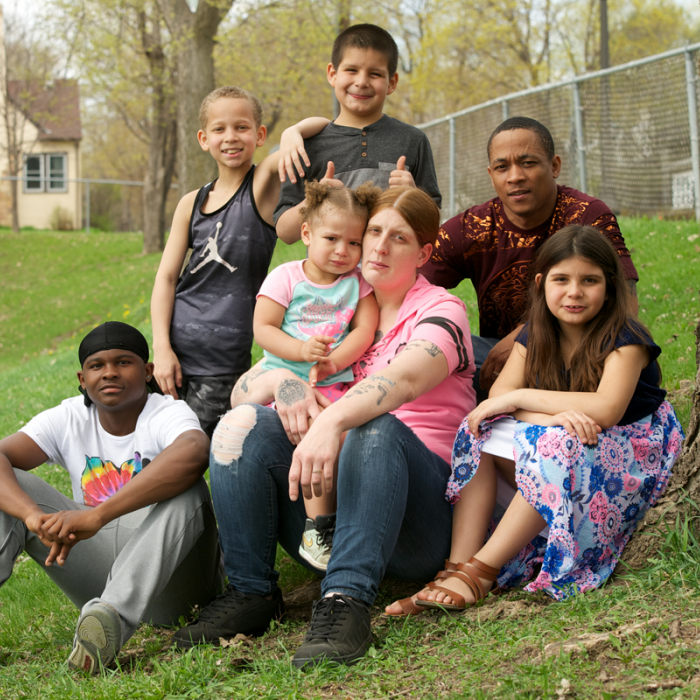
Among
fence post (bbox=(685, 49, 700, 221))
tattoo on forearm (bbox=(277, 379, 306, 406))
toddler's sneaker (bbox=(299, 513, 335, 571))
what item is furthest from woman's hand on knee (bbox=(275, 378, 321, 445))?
fence post (bbox=(685, 49, 700, 221))

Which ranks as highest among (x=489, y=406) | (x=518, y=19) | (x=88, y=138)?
(x=88, y=138)

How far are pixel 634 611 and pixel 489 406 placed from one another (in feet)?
2.79

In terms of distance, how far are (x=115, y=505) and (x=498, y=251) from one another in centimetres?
208

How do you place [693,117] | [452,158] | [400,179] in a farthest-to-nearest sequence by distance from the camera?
[452,158]
[693,117]
[400,179]

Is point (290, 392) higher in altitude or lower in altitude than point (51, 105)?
lower

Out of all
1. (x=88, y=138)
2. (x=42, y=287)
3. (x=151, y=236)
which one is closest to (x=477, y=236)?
(x=42, y=287)

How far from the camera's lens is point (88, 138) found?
45.5m

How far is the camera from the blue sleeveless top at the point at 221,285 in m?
3.82

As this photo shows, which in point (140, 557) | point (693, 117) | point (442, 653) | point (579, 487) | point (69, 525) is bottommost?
point (442, 653)

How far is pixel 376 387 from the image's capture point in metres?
2.78

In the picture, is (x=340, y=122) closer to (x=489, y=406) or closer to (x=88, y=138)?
(x=489, y=406)

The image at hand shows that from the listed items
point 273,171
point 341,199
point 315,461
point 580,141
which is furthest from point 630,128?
point 315,461

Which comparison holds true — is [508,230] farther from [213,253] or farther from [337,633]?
[337,633]

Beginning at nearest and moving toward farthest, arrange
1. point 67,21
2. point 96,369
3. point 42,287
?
point 96,369 < point 42,287 < point 67,21
